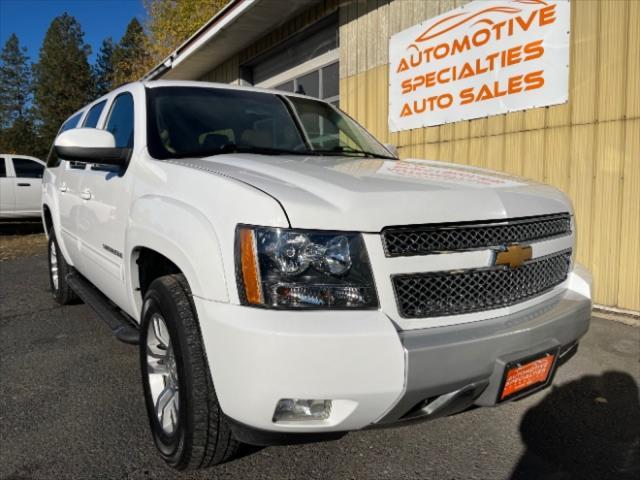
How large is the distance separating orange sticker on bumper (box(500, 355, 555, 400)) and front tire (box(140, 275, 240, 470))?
1.10 metres

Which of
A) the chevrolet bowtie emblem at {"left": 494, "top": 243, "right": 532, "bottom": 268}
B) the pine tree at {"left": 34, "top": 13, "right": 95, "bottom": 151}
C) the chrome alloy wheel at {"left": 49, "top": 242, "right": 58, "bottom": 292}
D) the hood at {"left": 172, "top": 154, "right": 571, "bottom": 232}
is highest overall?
the pine tree at {"left": 34, "top": 13, "right": 95, "bottom": 151}

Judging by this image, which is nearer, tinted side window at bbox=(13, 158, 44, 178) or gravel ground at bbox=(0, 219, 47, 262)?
gravel ground at bbox=(0, 219, 47, 262)

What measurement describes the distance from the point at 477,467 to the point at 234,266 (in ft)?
4.86

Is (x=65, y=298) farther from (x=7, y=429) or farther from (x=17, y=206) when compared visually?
(x=17, y=206)

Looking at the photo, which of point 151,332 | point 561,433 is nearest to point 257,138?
point 151,332

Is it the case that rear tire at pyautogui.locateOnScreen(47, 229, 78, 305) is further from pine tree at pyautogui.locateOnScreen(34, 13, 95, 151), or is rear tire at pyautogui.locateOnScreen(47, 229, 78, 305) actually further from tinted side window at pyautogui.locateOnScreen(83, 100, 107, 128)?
pine tree at pyautogui.locateOnScreen(34, 13, 95, 151)

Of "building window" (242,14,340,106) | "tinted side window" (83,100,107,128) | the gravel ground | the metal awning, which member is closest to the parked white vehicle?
the gravel ground

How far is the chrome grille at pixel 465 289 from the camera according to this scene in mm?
1803

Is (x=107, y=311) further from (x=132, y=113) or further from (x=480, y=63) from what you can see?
(x=480, y=63)

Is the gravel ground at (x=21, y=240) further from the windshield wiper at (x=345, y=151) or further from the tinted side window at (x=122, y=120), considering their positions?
the windshield wiper at (x=345, y=151)

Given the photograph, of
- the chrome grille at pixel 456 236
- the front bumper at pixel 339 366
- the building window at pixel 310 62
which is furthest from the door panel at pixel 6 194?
the chrome grille at pixel 456 236

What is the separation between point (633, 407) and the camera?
2.87 metres

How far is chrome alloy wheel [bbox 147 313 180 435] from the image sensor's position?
2.26 meters

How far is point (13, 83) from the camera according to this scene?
180 feet
